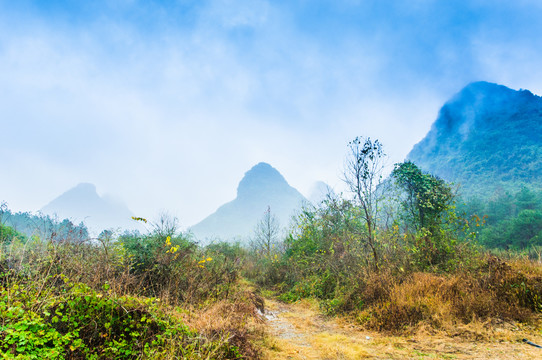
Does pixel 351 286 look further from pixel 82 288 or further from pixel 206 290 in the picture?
pixel 82 288

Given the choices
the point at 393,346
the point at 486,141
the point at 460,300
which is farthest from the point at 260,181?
the point at 393,346

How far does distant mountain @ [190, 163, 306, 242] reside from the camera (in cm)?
13525

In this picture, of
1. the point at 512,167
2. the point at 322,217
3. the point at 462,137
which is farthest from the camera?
the point at 462,137

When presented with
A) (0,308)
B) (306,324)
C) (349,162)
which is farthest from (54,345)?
(349,162)

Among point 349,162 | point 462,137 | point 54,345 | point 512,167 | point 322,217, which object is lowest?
point 54,345

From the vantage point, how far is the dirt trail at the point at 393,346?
161 inches

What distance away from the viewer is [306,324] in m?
6.94

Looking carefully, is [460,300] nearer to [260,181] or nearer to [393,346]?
[393,346]

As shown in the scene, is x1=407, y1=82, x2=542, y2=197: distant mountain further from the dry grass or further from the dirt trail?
the dirt trail

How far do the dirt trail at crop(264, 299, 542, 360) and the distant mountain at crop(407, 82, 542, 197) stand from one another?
39.5 m

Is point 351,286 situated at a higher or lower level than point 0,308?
lower

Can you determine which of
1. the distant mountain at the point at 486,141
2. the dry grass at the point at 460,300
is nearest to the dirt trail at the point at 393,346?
the dry grass at the point at 460,300

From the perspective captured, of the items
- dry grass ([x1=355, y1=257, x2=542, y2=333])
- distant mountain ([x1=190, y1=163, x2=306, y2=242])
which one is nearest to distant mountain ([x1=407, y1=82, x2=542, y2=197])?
dry grass ([x1=355, y1=257, x2=542, y2=333])

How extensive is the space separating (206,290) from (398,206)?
873cm
